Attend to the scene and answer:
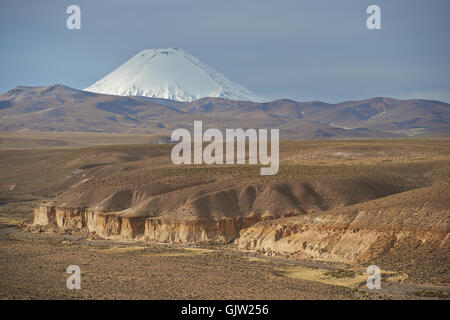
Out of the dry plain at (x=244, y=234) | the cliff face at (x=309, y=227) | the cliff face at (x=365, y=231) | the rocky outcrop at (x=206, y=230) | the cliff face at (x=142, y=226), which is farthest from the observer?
the cliff face at (x=142, y=226)

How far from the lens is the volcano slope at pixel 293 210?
4281 cm

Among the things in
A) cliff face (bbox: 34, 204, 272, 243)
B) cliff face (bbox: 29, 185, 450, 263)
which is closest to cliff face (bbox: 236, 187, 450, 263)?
cliff face (bbox: 29, 185, 450, 263)

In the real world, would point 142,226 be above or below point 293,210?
below

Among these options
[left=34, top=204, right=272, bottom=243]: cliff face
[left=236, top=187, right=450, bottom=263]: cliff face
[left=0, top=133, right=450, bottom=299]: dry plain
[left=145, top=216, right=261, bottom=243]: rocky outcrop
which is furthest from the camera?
[left=34, top=204, right=272, bottom=243]: cliff face

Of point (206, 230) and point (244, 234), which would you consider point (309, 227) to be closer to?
point (244, 234)

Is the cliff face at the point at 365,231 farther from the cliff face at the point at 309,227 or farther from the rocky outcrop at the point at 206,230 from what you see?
the rocky outcrop at the point at 206,230

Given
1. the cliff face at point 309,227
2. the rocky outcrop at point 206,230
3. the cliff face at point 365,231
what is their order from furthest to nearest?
the rocky outcrop at point 206,230
the cliff face at point 309,227
the cliff face at point 365,231

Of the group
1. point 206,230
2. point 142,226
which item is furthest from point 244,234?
point 142,226

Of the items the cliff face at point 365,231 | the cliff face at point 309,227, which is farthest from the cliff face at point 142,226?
the cliff face at point 365,231

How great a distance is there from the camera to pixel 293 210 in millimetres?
54406

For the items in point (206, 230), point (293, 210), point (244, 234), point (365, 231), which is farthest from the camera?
point (206, 230)

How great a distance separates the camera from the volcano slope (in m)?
42.8

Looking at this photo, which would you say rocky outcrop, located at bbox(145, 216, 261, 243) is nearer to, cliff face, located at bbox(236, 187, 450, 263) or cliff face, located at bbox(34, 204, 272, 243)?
cliff face, located at bbox(34, 204, 272, 243)
